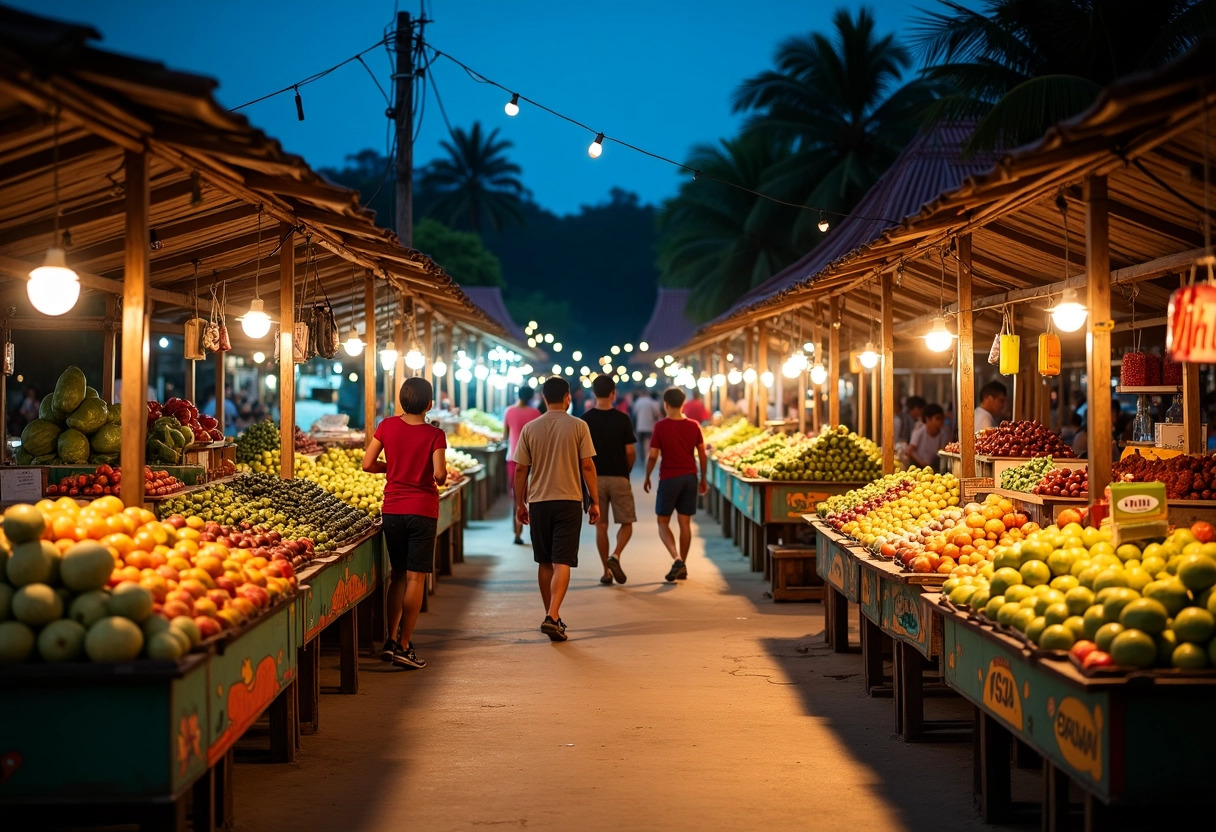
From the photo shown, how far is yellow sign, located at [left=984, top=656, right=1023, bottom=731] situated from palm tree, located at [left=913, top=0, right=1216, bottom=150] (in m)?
10.1

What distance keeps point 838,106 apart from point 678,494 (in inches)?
847

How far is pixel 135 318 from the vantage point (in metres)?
6.04

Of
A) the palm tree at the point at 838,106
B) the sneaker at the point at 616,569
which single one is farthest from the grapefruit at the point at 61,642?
the palm tree at the point at 838,106

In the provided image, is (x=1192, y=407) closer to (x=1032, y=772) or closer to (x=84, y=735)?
(x=1032, y=772)

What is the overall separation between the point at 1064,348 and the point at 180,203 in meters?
14.3

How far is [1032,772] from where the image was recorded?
6.49m

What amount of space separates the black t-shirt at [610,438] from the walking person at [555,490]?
2619 millimetres

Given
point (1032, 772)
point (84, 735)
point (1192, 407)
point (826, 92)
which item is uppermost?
point (826, 92)

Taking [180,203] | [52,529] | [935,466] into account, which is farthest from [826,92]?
[52,529]

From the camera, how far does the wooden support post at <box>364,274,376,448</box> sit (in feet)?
39.3

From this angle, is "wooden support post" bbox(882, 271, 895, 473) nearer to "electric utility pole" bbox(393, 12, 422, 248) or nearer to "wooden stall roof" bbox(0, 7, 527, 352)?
"wooden stall roof" bbox(0, 7, 527, 352)

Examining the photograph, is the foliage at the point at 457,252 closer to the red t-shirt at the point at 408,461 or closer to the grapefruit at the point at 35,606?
the red t-shirt at the point at 408,461

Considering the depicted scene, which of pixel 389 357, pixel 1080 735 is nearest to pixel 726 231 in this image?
pixel 389 357

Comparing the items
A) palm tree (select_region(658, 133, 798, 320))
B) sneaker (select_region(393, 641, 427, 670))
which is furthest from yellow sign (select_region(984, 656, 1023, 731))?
palm tree (select_region(658, 133, 798, 320))
